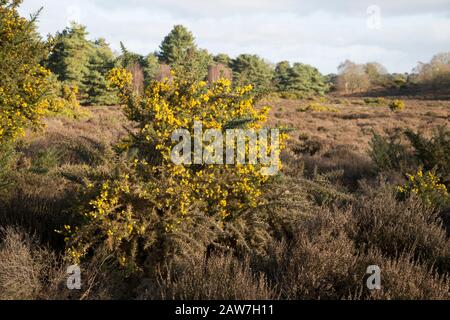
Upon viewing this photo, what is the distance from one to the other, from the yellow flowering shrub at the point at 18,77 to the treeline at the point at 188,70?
0.67 m

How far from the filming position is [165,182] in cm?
445

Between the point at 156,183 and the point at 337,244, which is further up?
the point at 156,183

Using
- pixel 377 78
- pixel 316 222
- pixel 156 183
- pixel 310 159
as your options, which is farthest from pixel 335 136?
pixel 377 78

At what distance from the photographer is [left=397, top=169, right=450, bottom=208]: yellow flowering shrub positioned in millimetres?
6364

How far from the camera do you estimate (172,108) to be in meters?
5.03

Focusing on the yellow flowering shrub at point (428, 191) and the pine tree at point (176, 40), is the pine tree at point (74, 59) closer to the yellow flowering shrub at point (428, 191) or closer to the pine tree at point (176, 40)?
the pine tree at point (176, 40)

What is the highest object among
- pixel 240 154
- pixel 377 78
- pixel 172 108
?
pixel 377 78

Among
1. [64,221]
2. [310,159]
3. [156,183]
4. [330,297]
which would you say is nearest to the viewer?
[330,297]

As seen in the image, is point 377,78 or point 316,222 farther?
point 377,78

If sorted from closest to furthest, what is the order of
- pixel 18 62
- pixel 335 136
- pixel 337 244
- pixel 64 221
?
pixel 337 244
pixel 64 221
pixel 18 62
pixel 335 136

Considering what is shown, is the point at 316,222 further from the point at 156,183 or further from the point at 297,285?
the point at 156,183

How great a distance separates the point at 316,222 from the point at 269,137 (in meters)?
1.28

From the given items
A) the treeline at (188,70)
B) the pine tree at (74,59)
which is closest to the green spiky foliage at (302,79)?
the treeline at (188,70)

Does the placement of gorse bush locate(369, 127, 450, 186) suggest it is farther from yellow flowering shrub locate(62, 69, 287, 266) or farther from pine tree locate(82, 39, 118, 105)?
pine tree locate(82, 39, 118, 105)
